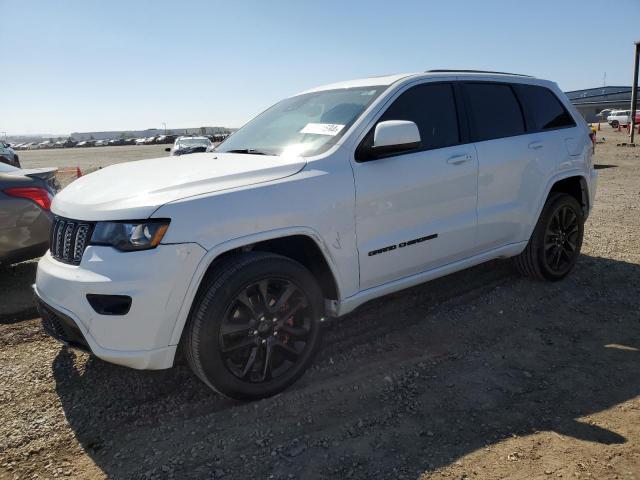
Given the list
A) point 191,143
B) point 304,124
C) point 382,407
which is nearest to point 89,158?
point 191,143

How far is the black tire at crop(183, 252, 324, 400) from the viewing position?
2605 millimetres

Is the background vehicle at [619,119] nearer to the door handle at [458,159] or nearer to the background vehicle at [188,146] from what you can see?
the background vehicle at [188,146]

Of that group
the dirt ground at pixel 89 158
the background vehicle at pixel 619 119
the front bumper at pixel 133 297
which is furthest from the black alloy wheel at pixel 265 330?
the background vehicle at pixel 619 119

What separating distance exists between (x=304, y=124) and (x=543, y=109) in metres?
2.34

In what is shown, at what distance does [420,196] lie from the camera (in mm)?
3330

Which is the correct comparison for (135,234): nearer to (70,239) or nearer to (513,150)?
(70,239)

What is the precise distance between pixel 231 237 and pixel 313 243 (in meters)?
0.57

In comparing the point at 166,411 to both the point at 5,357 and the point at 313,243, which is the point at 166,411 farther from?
the point at 5,357

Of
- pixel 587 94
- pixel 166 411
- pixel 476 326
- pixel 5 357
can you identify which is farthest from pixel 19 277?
pixel 587 94

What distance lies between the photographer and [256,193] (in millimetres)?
2697

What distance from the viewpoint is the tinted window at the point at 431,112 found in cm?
347

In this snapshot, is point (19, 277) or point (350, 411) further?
point (19, 277)

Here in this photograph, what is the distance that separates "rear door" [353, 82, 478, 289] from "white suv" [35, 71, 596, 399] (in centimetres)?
1

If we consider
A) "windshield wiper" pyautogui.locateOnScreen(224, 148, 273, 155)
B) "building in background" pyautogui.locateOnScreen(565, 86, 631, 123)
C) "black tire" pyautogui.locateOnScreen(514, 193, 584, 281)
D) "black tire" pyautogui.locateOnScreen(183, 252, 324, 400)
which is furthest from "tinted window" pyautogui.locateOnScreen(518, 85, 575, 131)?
"building in background" pyautogui.locateOnScreen(565, 86, 631, 123)
